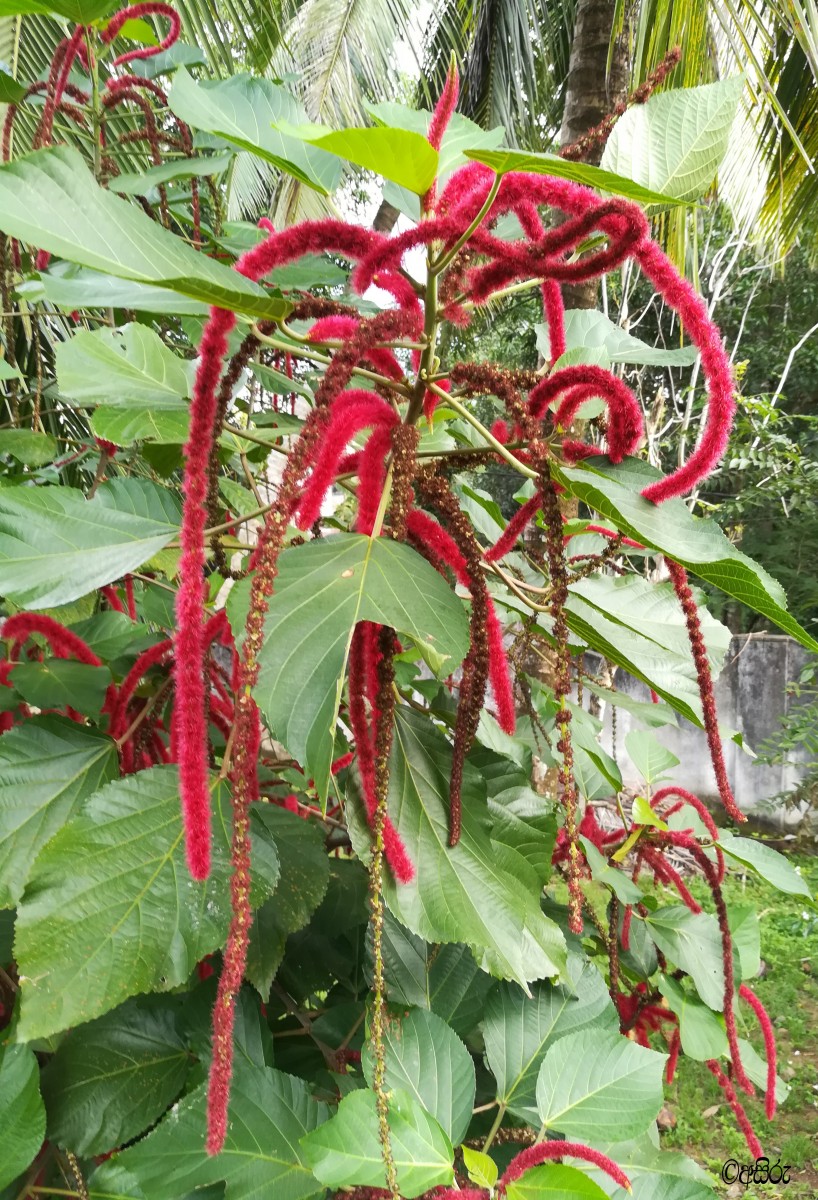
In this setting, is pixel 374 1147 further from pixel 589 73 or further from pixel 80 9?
pixel 589 73

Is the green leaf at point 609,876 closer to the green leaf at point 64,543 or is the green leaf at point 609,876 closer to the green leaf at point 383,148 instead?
the green leaf at point 64,543

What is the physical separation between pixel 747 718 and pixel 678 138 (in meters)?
4.46

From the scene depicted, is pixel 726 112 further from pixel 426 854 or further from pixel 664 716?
pixel 664 716

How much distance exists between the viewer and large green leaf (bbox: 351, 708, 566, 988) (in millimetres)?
451

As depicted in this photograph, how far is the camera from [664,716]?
90 centimetres

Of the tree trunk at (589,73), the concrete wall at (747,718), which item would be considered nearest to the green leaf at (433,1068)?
the tree trunk at (589,73)

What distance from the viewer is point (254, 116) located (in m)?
0.52

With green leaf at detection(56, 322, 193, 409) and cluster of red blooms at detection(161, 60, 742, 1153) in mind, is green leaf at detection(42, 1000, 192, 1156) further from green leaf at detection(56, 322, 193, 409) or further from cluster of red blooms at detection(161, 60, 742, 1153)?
green leaf at detection(56, 322, 193, 409)

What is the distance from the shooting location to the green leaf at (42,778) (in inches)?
21.0

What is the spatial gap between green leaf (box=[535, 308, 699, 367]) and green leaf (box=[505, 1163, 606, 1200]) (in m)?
0.56

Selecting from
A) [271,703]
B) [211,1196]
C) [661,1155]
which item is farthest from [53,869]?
[661,1155]

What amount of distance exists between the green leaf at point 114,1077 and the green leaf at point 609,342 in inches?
23.8

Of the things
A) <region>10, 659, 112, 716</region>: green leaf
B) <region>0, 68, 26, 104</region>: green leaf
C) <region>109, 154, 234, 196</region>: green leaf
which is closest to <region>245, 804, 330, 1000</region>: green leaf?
<region>10, 659, 112, 716</region>: green leaf

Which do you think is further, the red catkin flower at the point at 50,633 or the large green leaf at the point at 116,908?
the red catkin flower at the point at 50,633
